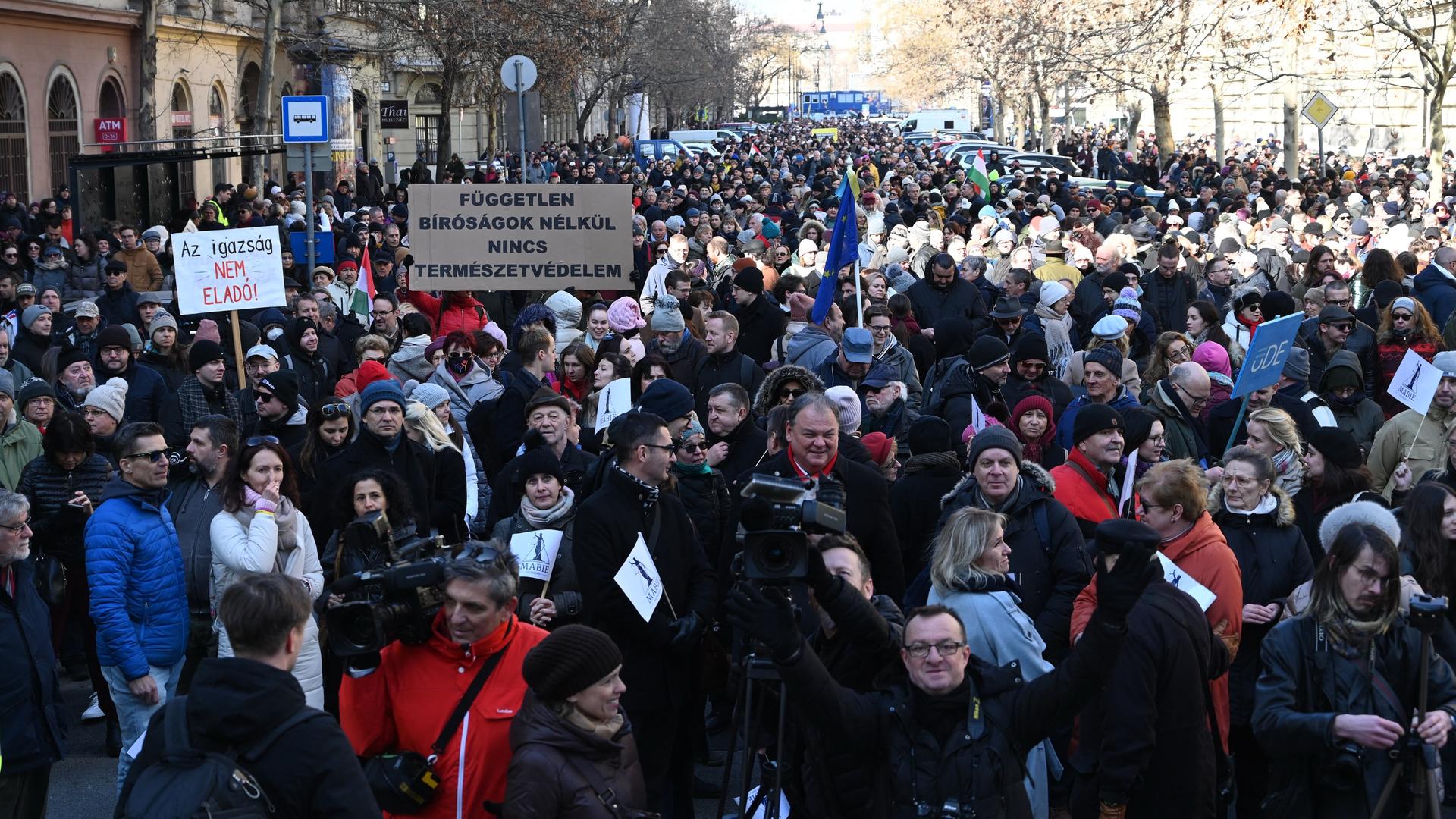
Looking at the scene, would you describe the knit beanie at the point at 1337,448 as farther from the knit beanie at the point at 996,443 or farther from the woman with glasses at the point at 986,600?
the woman with glasses at the point at 986,600

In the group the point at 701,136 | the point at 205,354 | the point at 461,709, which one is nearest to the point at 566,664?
the point at 461,709

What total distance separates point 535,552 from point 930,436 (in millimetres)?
1956

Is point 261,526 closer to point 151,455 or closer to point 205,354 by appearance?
point 151,455

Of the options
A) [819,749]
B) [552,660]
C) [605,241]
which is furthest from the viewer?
[605,241]

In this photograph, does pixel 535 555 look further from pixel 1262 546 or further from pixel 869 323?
pixel 869 323

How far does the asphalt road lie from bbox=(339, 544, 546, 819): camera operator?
2.53 m

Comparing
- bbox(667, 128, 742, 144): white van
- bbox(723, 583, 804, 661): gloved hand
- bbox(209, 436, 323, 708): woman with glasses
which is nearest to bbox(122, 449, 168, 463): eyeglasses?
bbox(209, 436, 323, 708): woman with glasses

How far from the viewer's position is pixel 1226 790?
5539 mm

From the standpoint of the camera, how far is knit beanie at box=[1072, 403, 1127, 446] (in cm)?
636

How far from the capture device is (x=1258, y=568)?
5.85 meters

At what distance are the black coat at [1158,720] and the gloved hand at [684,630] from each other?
1.39 metres

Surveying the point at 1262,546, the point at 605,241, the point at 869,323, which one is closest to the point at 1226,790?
the point at 1262,546

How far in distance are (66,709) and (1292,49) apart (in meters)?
24.4

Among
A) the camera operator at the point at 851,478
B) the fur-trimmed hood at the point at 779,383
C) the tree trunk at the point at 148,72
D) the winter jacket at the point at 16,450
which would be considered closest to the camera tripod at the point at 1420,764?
the camera operator at the point at 851,478
